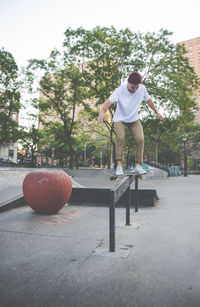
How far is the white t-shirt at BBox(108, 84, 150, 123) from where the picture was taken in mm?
4355

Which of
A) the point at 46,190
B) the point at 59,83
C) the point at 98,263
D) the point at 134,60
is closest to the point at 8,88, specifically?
the point at 59,83

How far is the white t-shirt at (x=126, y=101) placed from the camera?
4.36m

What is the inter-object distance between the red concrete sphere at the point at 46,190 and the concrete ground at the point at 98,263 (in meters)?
0.57

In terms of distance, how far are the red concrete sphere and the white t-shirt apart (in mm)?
2370

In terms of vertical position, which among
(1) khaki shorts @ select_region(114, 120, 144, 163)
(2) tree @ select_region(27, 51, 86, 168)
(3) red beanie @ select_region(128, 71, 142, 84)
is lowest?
(1) khaki shorts @ select_region(114, 120, 144, 163)

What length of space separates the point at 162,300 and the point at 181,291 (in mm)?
260

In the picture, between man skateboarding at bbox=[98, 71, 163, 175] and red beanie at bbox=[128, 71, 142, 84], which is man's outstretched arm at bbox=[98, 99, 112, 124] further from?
red beanie at bbox=[128, 71, 142, 84]

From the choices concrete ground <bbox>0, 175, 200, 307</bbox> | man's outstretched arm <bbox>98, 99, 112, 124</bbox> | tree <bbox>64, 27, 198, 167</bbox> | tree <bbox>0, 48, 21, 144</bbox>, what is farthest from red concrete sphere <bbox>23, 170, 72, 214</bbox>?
tree <bbox>0, 48, 21, 144</bbox>

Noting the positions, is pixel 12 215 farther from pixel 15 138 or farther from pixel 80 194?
pixel 15 138

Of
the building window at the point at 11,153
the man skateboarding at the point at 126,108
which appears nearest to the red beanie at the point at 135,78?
the man skateboarding at the point at 126,108

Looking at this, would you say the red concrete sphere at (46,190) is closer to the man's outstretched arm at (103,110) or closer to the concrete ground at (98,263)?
the concrete ground at (98,263)

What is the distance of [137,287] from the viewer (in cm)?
234

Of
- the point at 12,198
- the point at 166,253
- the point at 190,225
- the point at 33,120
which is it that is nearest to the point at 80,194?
the point at 12,198

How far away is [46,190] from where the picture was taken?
18.5 feet
